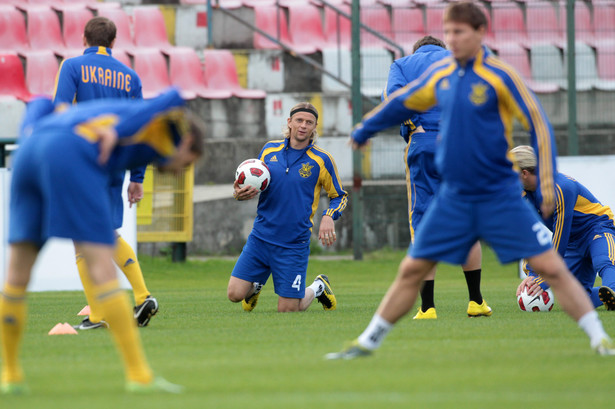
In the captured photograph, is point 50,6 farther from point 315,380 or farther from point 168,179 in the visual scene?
point 315,380

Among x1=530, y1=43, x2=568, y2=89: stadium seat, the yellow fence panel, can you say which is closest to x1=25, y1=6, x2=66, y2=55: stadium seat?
the yellow fence panel

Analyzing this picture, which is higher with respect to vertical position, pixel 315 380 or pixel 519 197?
pixel 519 197

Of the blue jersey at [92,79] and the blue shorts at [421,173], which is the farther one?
the blue shorts at [421,173]

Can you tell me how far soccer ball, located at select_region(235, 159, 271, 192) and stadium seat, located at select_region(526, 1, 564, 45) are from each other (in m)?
12.7

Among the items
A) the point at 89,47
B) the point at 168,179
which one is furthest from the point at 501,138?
the point at 168,179

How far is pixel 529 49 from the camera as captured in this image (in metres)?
20.7

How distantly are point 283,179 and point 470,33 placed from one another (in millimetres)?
4014

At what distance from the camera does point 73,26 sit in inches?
836

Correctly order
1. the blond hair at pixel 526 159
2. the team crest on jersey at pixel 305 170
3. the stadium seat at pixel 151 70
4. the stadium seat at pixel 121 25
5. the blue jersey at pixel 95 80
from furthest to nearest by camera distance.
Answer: the stadium seat at pixel 121 25, the stadium seat at pixel 151 70, the team crest on jersey at pixel 305 170, the blond hair at pixel 526 159, the blue jersey at pixel 95 80

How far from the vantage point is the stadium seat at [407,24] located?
20.8 metres

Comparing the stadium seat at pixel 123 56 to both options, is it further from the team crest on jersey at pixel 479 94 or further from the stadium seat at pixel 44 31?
the team crest on jersey at pixel 479 94

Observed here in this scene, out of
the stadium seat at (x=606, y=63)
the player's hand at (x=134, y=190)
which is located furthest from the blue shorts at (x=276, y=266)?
the stadium seat at (x=606, y=63)

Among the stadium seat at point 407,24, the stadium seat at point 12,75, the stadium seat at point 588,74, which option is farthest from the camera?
the stadium seat at point 407,24

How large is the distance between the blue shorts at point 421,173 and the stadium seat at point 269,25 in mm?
13062
